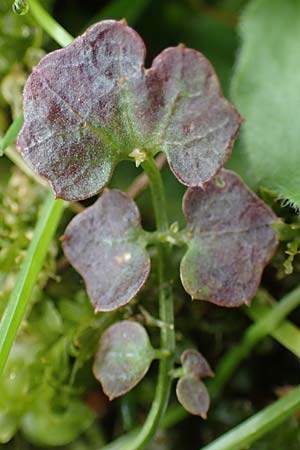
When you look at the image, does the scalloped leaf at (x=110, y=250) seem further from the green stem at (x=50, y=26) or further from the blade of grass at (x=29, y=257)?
the green stem at (x=50, y=26)

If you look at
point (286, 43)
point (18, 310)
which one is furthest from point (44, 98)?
point (286, 43)

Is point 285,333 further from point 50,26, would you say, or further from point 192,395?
point 50,26

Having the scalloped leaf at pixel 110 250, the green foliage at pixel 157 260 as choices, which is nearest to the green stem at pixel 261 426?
the green foliage at pixel 157 260

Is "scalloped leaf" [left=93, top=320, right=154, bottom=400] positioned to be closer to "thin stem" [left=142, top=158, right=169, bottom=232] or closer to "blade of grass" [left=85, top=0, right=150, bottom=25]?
"thin stem" [left=142, top=158, right=169, bottom=232]

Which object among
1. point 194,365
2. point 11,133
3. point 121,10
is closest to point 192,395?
point 194,365

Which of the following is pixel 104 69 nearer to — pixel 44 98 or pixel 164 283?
pixel 44 98
